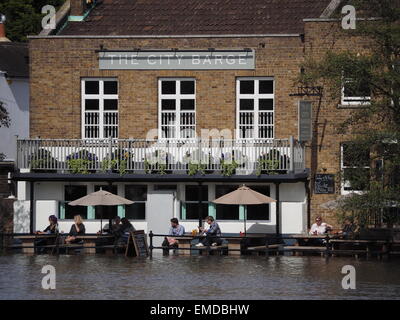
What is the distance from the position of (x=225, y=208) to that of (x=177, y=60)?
4790 millimetres

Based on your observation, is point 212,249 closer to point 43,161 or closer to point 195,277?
point 195,277

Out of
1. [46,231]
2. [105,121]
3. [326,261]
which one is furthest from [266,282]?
[105,121]

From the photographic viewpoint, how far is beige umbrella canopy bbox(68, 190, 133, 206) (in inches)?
1589

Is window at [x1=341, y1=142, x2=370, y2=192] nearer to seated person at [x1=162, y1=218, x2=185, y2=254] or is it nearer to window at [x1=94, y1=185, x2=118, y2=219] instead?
seated person at [x1=162, y1=218, x2=185, y2=254]

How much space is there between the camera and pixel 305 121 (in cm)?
4225

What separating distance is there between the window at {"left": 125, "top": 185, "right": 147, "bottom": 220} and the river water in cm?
442

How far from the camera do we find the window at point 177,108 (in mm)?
44250

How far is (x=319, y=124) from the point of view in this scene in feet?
141

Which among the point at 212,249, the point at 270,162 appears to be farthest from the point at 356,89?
the point at 212,249

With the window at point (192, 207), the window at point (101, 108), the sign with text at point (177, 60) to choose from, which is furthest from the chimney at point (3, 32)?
the window at point (192, 207)

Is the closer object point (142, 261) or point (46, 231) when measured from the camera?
point (142, 261)

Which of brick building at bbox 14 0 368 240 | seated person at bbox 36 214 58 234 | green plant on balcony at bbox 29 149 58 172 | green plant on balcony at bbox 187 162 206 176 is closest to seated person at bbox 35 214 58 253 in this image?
seated person at bbox 36 214 58 234
